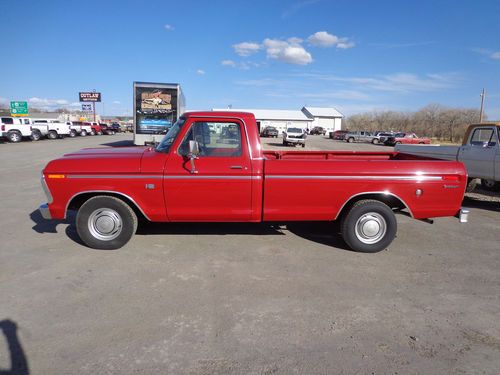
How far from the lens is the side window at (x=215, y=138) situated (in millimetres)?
4852

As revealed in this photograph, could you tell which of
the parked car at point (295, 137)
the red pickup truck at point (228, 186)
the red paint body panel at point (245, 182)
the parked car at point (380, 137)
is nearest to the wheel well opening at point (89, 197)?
the red pickup truck at point (228, 186)

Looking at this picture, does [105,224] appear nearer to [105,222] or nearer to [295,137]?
[105,222]

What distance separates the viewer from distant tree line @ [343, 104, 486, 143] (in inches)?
2362

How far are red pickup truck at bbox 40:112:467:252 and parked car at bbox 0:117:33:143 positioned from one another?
27.9m

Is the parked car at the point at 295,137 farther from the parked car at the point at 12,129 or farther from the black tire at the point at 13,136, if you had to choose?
the black tire at the point at 13,136

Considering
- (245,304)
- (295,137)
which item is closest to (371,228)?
(245,304)

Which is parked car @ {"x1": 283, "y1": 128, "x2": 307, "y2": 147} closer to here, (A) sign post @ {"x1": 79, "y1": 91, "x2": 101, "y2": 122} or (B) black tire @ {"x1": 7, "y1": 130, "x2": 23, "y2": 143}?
(B) black tire @ {"x1": 7, "y1": 130, "x2": 23, "y2": 143}

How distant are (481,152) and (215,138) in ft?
22.2

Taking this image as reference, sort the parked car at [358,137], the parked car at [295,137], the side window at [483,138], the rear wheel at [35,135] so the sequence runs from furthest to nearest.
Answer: the parked car at [358,137], the parked car at [295,137], the rear wheel at [35,135], the side window at [483,138]

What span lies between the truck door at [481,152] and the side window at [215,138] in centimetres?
647

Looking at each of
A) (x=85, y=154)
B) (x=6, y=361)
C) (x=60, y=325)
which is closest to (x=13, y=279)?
(x=60, y=325)

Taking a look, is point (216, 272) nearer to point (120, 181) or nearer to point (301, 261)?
point (301, 261)

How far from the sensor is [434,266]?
467 centimetres

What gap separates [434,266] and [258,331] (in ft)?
9.58
